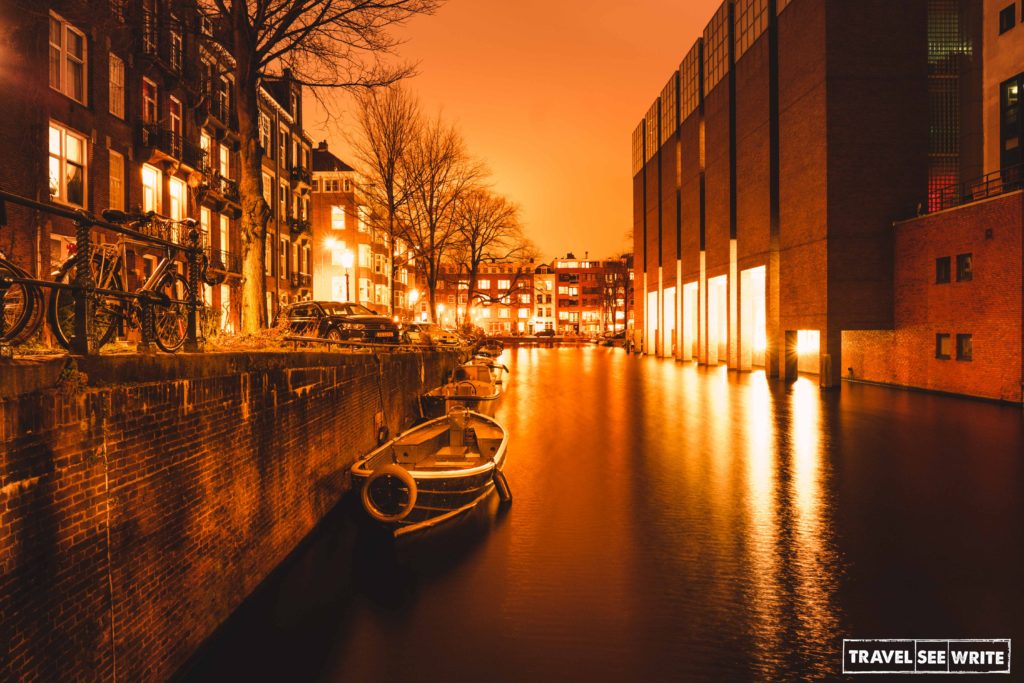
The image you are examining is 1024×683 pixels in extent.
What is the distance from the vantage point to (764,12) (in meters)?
37.0

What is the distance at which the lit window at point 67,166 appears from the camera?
17625mm

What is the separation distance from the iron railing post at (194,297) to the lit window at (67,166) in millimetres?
12814

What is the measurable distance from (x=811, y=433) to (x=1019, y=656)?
1374cm

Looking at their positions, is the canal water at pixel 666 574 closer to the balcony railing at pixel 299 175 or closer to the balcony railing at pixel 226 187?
the balcony railing at pixel 226 187

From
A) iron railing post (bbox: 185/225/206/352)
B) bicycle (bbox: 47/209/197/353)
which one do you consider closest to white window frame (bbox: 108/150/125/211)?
bicycle (bbox: 47/209/197/353)

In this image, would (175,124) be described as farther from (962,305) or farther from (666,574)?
(962,305)

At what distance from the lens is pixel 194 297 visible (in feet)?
25.0

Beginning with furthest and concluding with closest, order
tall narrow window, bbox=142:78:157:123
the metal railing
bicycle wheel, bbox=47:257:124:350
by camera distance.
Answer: tall narrow window, bbox=142:78:157:123
bicycle wheel, bbox=47:257:124:350
the metal railing

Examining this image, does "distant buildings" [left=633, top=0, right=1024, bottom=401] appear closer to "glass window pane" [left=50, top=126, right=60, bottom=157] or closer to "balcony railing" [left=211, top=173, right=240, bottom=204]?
"balcony railing" [left=211, top=173, right=240, bottom=204]

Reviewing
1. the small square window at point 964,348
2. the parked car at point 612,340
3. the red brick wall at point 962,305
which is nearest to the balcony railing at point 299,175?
the red brick wall at point 962,305

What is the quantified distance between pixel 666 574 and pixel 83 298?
8072 mm

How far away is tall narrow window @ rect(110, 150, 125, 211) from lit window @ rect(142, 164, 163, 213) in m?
1.03

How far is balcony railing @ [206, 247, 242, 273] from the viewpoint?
2685cm

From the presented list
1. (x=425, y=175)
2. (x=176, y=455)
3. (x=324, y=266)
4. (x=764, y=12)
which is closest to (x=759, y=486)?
(x=176, y=455)
